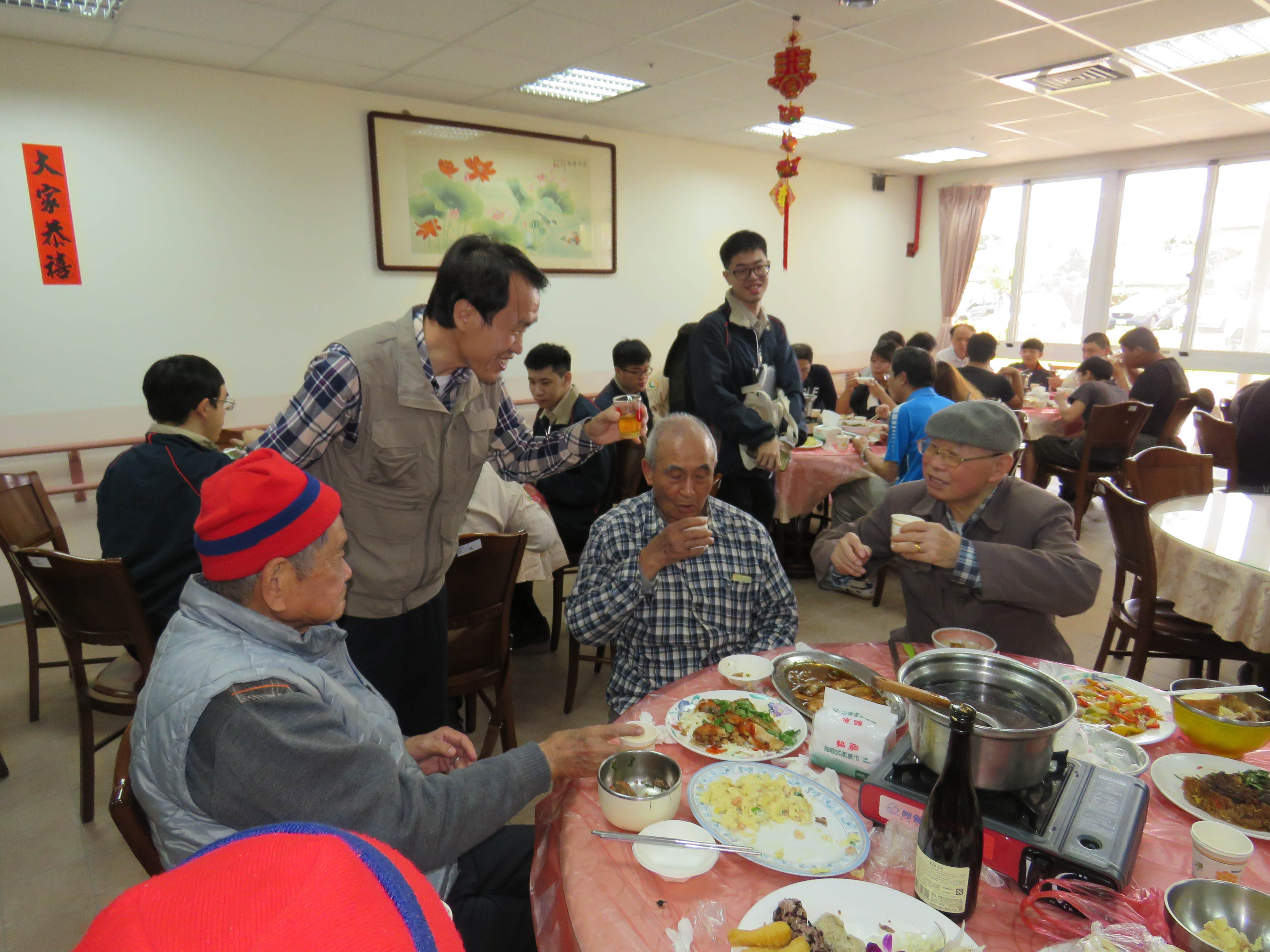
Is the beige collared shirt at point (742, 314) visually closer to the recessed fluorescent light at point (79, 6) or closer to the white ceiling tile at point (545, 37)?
the white ceiling tile at point (545, 37)

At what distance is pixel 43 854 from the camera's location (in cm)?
231

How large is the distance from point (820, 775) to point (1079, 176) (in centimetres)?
949

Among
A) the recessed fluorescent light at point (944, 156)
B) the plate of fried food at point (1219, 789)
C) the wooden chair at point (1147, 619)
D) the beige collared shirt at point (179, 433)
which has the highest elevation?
the recessed fluorescent light at point (944, 156)

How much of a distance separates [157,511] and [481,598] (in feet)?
3.74

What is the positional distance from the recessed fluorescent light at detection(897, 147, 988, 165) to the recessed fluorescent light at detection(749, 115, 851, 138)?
1711mm

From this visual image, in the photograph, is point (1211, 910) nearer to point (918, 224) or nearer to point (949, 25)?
point (949, 25)

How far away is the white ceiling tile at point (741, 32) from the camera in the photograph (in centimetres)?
375

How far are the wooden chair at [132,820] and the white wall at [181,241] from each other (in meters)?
4.25

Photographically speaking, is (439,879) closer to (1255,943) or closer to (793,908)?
(793,908)

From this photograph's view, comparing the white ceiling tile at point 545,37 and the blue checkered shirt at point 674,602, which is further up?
the white ceiling tile at point 545,37

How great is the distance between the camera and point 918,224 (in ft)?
31.8

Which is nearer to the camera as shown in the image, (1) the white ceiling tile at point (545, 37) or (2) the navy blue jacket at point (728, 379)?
(2) the navy blue jacket at point (728, 379)

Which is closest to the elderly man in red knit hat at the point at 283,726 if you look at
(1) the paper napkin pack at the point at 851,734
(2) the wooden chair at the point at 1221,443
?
(1) the paper napkin pack at the point at 851,734

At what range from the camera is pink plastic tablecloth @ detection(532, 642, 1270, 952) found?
896 mm
